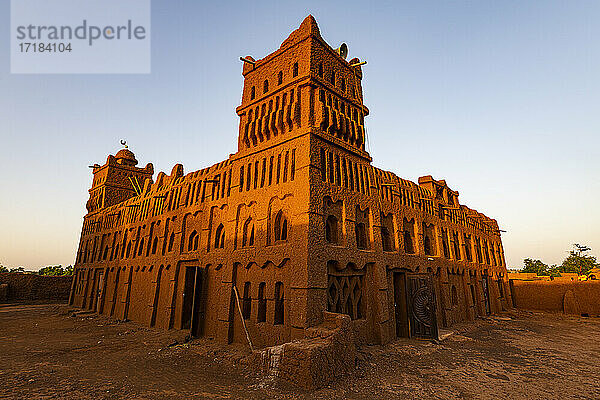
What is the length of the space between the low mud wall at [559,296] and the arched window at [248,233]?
2810cm

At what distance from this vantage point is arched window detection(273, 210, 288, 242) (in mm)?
13068

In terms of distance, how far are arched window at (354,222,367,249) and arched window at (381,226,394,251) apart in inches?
76.1

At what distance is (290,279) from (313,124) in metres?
6.62

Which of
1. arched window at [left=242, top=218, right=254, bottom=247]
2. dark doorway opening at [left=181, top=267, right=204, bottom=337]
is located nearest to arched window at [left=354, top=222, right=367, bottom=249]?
arched window at [left=242, top=218, right=254, bottom=247]

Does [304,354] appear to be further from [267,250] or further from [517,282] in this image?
[517,282]

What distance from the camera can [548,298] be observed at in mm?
27688

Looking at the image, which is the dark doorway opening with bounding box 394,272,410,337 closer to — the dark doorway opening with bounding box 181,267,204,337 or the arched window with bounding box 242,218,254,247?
the arched window with bounding box 242,218,254,247

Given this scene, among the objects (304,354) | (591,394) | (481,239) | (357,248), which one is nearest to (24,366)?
(304,354)

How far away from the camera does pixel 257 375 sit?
949cm

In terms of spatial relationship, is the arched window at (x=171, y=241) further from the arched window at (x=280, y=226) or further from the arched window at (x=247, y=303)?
the arched window at (x=280, y=226)

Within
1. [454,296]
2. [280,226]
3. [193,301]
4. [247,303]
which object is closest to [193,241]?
[193,301]

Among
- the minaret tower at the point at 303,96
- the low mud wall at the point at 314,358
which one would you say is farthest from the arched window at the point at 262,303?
the minaret tower at the point at 303,96

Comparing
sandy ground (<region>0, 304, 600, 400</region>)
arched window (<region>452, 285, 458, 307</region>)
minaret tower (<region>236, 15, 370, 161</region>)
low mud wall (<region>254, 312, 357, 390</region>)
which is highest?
minaret tower (<region>236, 15, 370, 161</region>)

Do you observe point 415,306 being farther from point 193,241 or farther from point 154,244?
point 154,244
